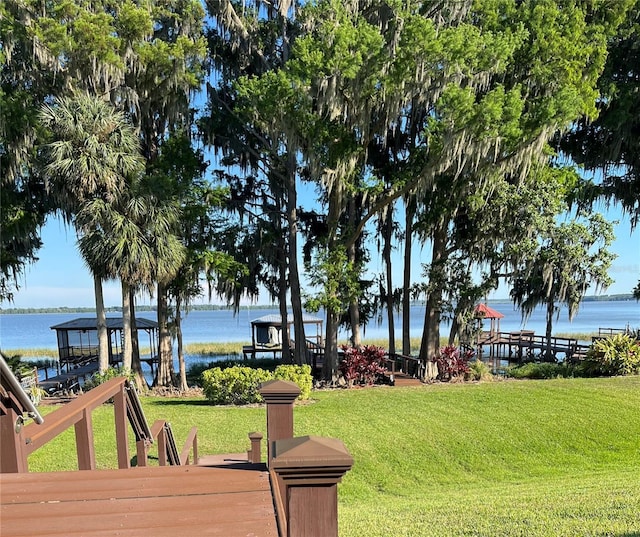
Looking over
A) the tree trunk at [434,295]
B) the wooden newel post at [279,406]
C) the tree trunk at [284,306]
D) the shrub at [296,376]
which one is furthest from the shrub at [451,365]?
the wooden newel post at [279,406]

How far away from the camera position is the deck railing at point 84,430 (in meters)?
2.34

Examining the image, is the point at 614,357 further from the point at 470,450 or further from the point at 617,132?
the point at 470,450

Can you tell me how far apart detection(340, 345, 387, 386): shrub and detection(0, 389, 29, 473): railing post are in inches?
404

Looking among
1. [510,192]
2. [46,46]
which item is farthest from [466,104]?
[46,46]

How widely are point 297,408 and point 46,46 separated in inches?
379

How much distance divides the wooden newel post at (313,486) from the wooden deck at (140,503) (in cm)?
45

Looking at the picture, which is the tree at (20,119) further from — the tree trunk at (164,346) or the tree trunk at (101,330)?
the tree trunk at (164,346)

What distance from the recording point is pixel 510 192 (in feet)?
40.4

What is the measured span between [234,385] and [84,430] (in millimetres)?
6979

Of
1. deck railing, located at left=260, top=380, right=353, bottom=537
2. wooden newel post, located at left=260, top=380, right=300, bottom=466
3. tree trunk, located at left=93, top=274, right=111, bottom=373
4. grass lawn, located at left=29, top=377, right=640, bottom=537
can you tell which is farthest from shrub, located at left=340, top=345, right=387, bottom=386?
deck railing, located at left=260, top=380, right=353, bottom=537

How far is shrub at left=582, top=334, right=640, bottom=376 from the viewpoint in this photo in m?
12.2

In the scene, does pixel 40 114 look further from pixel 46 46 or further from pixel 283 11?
pixel 283 11

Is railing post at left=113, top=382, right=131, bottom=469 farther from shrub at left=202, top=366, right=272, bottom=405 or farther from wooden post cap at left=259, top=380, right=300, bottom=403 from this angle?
shrub at left=202, top=366, right=272, bottom=405

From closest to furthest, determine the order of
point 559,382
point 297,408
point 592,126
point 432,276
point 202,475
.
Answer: point 202,475, point 297,408, point 559,382, point 432,276, point 592,126
